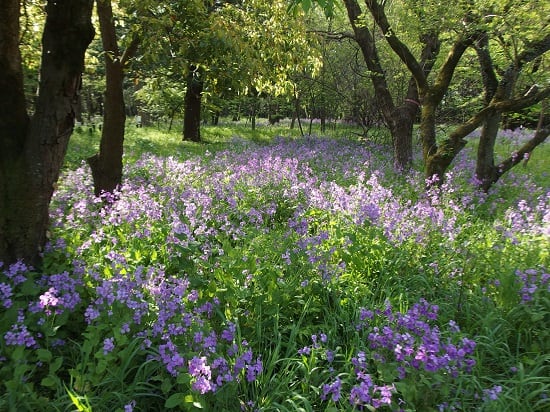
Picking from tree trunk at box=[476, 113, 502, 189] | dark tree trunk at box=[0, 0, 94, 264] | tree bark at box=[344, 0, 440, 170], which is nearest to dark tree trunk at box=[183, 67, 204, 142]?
tree bark at box=[344, 0, 440, 170]

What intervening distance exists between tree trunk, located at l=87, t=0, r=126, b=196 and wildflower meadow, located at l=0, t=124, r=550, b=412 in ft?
2.02

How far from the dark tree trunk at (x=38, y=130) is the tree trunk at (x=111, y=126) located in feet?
8.62

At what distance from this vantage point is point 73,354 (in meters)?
2.93

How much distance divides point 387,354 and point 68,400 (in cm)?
202

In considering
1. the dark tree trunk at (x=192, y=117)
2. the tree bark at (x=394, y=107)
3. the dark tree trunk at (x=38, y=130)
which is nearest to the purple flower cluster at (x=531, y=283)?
the dark tree trunk at (x=38, y=130)

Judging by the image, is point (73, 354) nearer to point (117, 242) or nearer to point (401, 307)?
point (117, 242)

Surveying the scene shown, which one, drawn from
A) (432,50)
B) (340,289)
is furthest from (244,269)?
(432,50)

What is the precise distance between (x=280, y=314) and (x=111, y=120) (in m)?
4.83

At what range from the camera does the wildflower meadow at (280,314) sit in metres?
2.48

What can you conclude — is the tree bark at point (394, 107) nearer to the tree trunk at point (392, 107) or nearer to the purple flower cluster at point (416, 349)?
the tree trunk at point (392, 107)

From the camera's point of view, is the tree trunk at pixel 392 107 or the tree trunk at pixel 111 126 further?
the tree trunk at pixel 392 107

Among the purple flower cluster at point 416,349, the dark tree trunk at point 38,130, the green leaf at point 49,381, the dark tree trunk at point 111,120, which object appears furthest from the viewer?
the dark tree trunk at point 111,120

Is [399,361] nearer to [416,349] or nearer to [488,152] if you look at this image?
Answer: [416,349]

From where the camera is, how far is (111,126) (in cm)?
662
